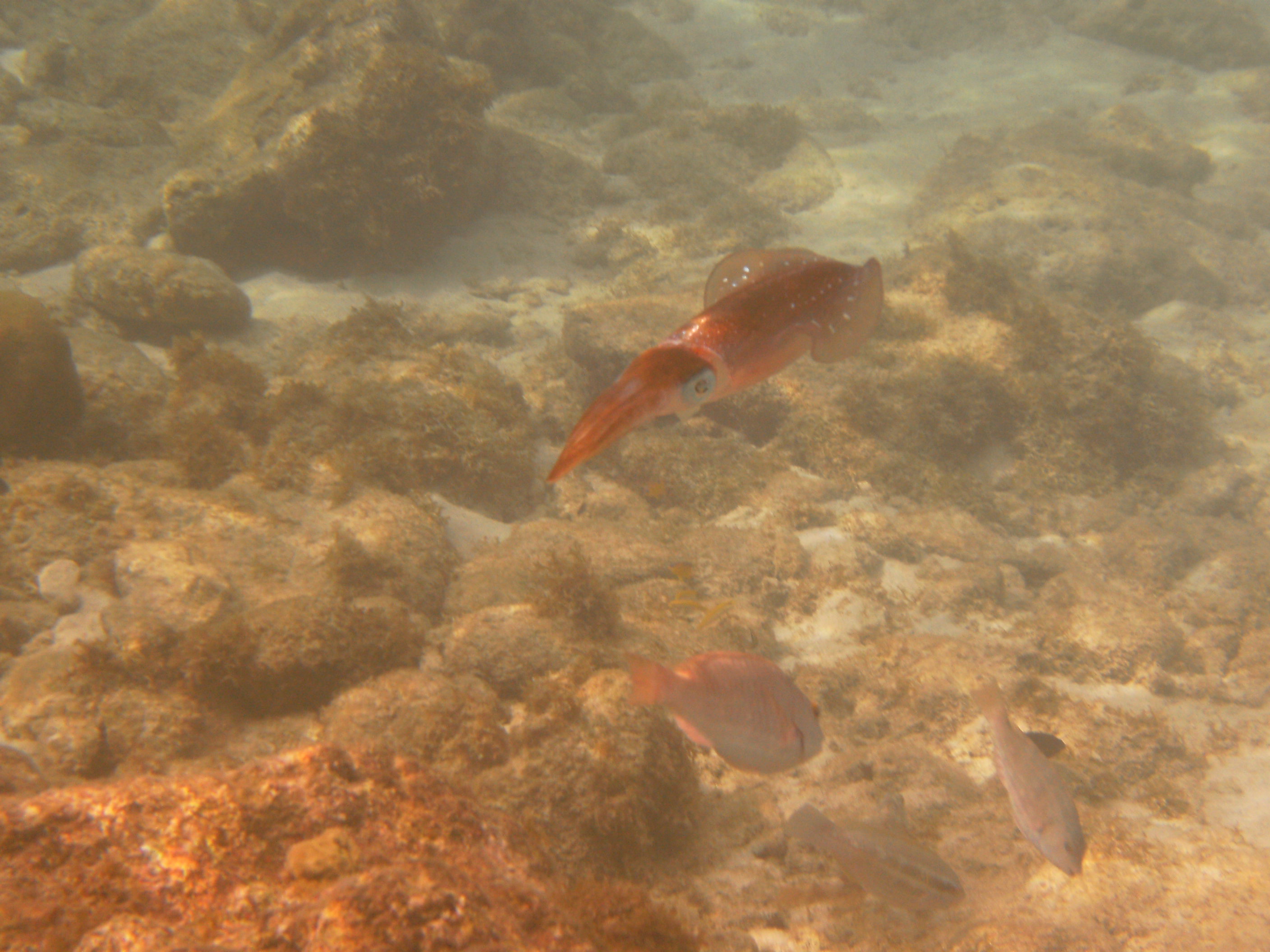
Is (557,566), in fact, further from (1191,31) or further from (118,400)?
(1191,31)

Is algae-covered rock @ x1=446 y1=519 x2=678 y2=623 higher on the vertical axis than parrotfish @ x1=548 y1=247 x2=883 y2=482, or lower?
lower

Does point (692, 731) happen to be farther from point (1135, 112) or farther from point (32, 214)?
point (1135, 112)

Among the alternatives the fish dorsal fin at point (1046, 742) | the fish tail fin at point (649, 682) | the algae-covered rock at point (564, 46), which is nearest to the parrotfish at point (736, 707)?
the fish tail fin at point (649, 682)

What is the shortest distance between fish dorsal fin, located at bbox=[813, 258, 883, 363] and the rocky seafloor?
1.52 metres

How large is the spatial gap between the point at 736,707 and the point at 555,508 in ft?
13.8

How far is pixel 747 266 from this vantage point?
66.2 inches

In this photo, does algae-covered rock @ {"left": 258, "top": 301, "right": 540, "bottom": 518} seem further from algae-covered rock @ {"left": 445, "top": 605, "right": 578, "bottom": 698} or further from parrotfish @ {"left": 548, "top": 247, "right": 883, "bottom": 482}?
parrotfish @ {"left": 548, "top": 247, "right": 883, "bottom": 482}

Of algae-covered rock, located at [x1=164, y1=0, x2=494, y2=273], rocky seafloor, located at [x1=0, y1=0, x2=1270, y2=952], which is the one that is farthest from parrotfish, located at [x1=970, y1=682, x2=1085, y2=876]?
algae-covered rock, located at [x1=164, y1=0, x2=494, y2=273]

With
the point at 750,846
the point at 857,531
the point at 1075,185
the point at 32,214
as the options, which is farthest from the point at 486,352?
the point at 1075,185

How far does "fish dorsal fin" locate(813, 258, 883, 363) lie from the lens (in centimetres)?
161

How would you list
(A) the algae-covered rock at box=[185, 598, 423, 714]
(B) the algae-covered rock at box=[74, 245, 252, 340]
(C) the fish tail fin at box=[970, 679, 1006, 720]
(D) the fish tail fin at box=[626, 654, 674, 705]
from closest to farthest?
(D) the fish tail fin at box=[626, 654, 674, 705], (C) the fish tail fin at box=[970, 679, 1006, 720], (A) the algae-covered rock at box=[185, 598, 423, 714], (B) the algae-covered rock at box=[74, 245, 252, 340]

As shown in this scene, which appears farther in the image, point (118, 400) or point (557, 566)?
point (118, 400)

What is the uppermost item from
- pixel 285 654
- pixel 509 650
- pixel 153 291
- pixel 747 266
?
pixel 747 266

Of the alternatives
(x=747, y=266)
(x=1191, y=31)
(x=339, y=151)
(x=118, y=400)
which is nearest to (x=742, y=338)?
(x=747, y=266)
